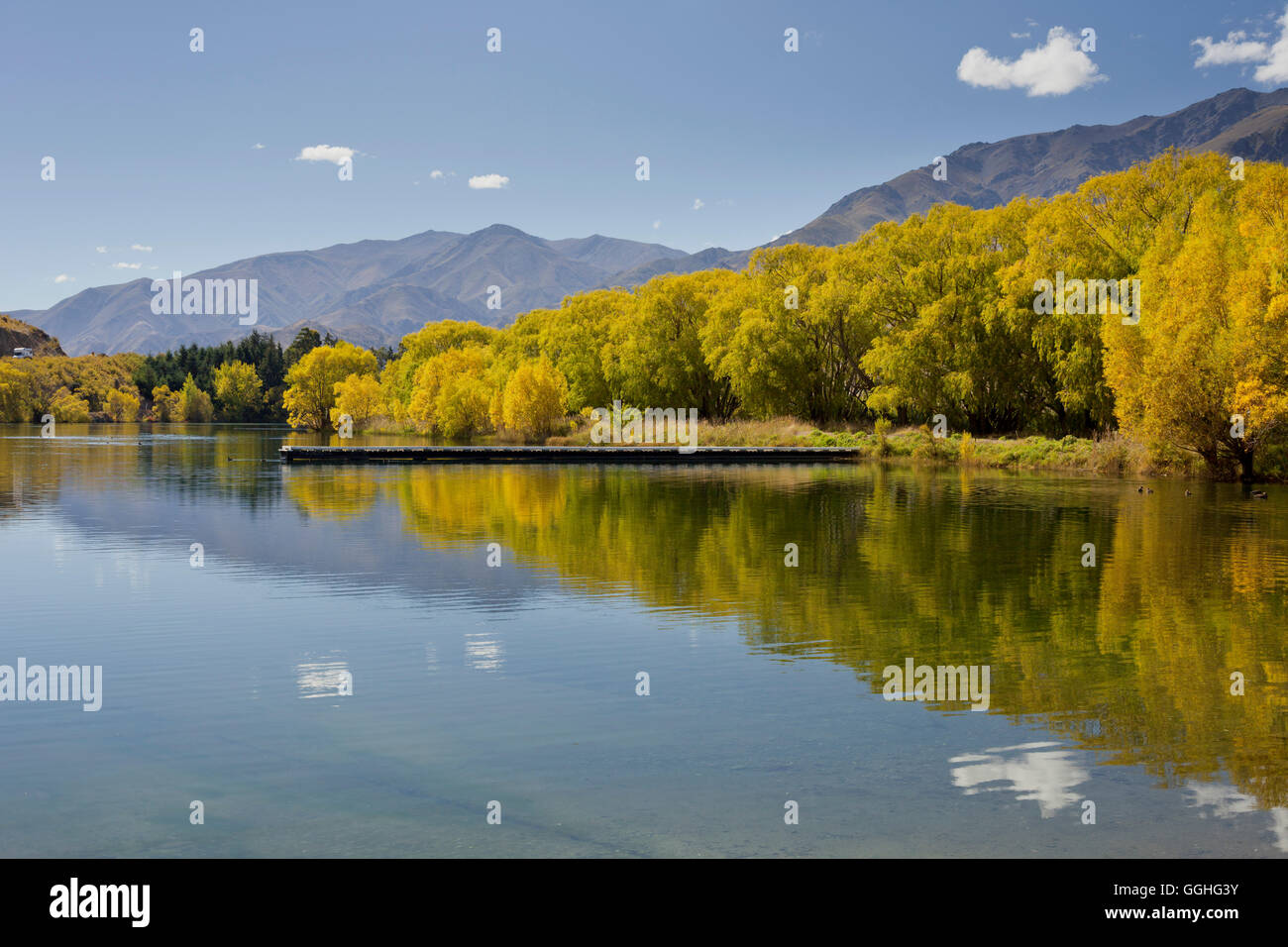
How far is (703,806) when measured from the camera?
878 cm

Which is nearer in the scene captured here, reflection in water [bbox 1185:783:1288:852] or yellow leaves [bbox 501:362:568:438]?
reflection in water [bbox 1185:783:1288:852]

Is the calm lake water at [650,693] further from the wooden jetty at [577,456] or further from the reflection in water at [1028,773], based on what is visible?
the wooden jetty at [577,456]

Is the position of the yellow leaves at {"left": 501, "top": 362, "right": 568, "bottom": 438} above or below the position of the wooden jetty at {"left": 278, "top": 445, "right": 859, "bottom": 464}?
above

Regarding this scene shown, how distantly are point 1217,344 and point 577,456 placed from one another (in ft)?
131

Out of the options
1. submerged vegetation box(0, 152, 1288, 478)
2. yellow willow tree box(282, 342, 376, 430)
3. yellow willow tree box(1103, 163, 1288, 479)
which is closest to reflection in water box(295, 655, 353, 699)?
yellow willow tree box(1103, 163, 1288, 479)

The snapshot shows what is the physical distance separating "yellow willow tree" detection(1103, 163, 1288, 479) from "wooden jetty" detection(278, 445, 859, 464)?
884 inches

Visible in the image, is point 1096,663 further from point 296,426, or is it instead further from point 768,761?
point 296,426

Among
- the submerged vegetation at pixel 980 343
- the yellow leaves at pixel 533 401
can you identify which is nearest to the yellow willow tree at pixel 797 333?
the submerged vegetation at pixel 980 343

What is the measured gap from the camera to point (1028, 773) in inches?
373

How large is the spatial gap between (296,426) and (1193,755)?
511ft

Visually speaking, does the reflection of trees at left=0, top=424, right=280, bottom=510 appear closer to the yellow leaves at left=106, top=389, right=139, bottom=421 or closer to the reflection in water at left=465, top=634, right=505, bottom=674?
the reflection in water at left=465, top=634, right=505, bottom=674

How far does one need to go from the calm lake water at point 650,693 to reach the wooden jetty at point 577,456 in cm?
3631

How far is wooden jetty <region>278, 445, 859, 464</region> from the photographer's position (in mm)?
65562
